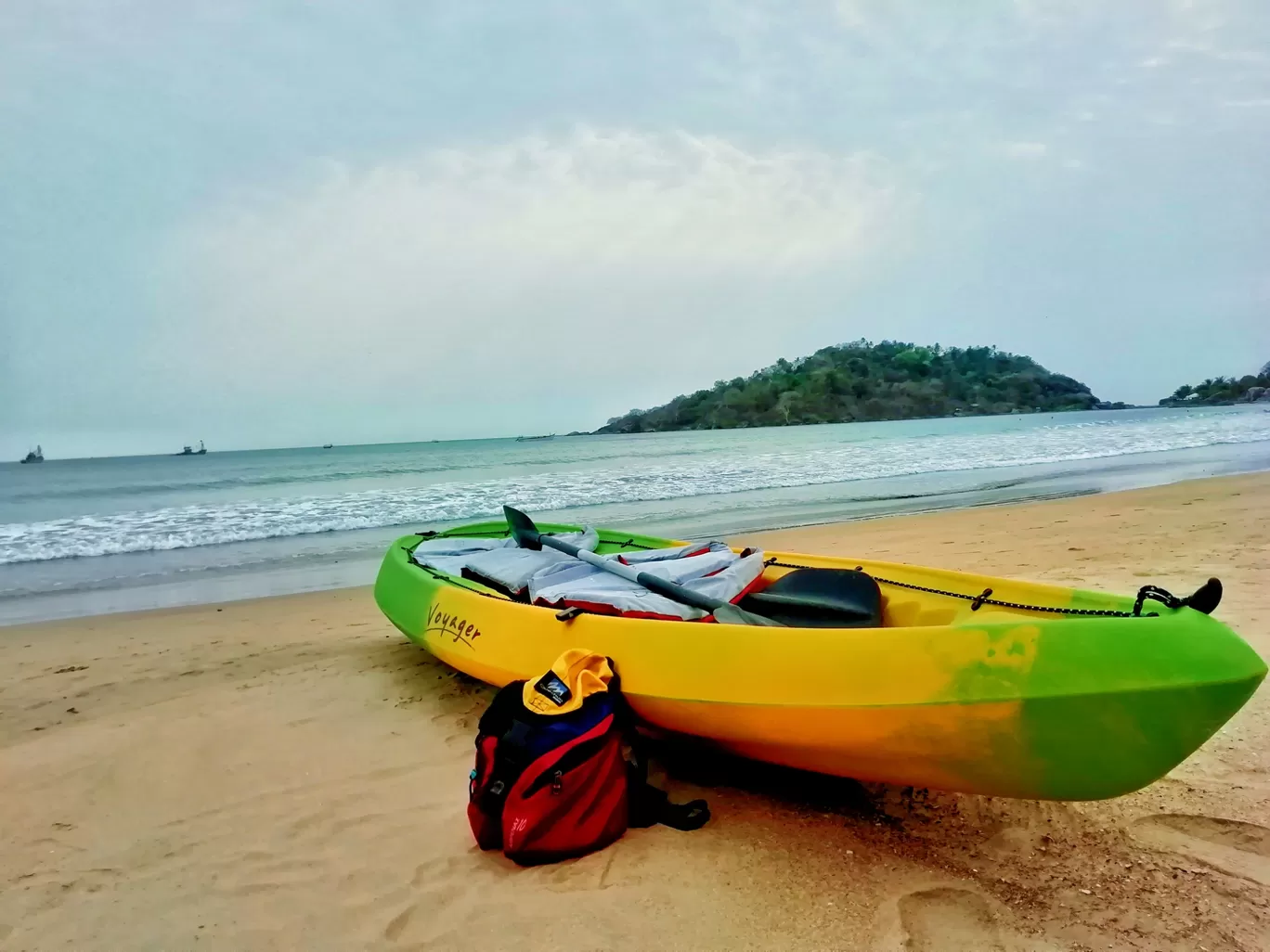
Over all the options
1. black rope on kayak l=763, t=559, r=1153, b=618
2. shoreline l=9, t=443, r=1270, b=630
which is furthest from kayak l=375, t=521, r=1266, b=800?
shoreline l=9, t=443, r=1270, b=630

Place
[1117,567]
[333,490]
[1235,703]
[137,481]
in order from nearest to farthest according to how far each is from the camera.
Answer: [1235,703], [1117,567], [333,490], [137,481]

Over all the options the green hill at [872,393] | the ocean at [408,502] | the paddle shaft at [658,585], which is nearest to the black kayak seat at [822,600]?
the paddle shaft at [658,585]

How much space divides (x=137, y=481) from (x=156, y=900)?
→ 2739 centimetres

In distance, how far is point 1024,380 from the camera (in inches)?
3012

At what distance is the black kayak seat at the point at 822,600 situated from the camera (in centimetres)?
320

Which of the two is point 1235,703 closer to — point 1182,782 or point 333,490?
point 1182,782

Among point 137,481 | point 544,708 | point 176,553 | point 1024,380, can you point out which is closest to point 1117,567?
point 544,708

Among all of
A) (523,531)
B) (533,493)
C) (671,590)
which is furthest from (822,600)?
(533,493)

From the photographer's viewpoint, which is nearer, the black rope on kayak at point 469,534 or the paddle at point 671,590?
A: the paddle at point 671,590

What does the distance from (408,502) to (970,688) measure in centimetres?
1395

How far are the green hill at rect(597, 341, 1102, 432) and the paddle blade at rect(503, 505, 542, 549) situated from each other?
65248 millimetres

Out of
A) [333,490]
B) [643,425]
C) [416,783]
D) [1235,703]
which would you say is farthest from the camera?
[643,425]

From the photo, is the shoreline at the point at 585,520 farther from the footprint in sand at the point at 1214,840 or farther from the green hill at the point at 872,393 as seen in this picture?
the green hill at the point at 872,393

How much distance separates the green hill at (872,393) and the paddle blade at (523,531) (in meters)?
A: 65.2
